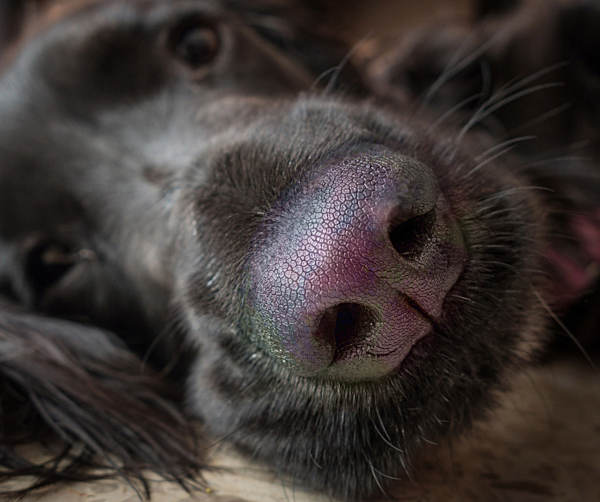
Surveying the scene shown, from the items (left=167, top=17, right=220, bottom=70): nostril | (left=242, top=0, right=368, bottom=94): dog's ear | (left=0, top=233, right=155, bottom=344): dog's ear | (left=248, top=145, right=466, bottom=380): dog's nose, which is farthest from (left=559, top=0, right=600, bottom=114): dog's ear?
(left=0, top=233, right=155, bottom=344): dog's ear

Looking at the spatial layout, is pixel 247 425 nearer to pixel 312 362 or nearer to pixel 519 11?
pixel 312 362

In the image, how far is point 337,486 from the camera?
1032 mm

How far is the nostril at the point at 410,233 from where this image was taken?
0.85 metres

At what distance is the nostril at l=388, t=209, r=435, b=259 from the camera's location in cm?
85

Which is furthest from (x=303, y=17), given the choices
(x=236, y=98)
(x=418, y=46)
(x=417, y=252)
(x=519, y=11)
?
(x=417, y=252)

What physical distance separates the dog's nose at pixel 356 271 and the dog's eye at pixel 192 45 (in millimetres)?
942

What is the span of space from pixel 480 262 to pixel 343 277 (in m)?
0.26

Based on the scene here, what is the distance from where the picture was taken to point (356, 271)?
2.66 feet

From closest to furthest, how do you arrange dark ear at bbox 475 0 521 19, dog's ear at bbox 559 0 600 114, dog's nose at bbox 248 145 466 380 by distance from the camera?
dog's nose at bbox 248 145 466 380 < dog's ear at bbox 559 0 600 114 < dark ear at bbox 475 0 521 19

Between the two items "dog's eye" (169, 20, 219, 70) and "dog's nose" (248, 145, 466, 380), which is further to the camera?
"dog's eye" (169, 20, 219, 70)

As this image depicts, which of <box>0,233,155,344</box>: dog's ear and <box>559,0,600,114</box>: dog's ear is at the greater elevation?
<box>559,0,600,114</box>: dog's ear

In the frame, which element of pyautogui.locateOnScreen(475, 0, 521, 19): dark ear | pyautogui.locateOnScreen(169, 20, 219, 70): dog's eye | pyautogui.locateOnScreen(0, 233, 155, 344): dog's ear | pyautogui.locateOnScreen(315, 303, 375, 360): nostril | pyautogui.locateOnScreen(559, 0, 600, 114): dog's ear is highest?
pyautogui.locateOnScreen(475, 0, 521, 19): dark ear

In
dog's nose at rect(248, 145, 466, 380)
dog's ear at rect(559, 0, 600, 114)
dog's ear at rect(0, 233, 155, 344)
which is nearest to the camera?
dog's nose at rect(248, 145, 466, 380)

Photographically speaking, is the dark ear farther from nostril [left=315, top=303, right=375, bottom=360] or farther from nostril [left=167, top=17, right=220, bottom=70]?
nostril [left=315, top=303, right=375, bottom=360]
